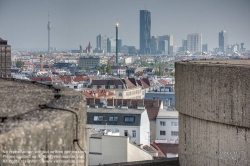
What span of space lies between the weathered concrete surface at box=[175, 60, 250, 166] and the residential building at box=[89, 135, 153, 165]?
9.00 meters

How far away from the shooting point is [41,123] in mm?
3324

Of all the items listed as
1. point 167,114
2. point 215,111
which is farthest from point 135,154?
point 167,114

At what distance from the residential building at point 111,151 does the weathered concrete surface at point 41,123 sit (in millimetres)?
12319

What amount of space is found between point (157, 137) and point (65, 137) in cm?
3543

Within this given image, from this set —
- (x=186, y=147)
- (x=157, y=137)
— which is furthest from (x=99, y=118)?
(x=186, y=147)

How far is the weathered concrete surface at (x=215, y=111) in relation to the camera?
253 inches

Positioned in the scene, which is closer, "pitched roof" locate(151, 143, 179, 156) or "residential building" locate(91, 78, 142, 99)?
"pitched roof" locate(151, 143, 179, 156)

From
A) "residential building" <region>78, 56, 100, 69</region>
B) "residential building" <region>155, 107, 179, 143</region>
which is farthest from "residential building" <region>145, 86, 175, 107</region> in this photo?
"residential building" <region>78, 56, 100, 69</region>

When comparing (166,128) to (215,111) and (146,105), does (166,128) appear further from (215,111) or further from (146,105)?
(215,111)

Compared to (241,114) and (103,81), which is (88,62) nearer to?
(103,81)

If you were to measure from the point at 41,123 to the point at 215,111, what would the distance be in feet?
11.7

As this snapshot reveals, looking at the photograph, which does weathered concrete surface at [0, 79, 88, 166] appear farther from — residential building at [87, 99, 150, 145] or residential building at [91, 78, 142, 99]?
residential building at [91, 78, 142, 99]

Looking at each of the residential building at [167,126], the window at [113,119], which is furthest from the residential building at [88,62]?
the window at [113,119]

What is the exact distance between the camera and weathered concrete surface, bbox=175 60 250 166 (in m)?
6.42
